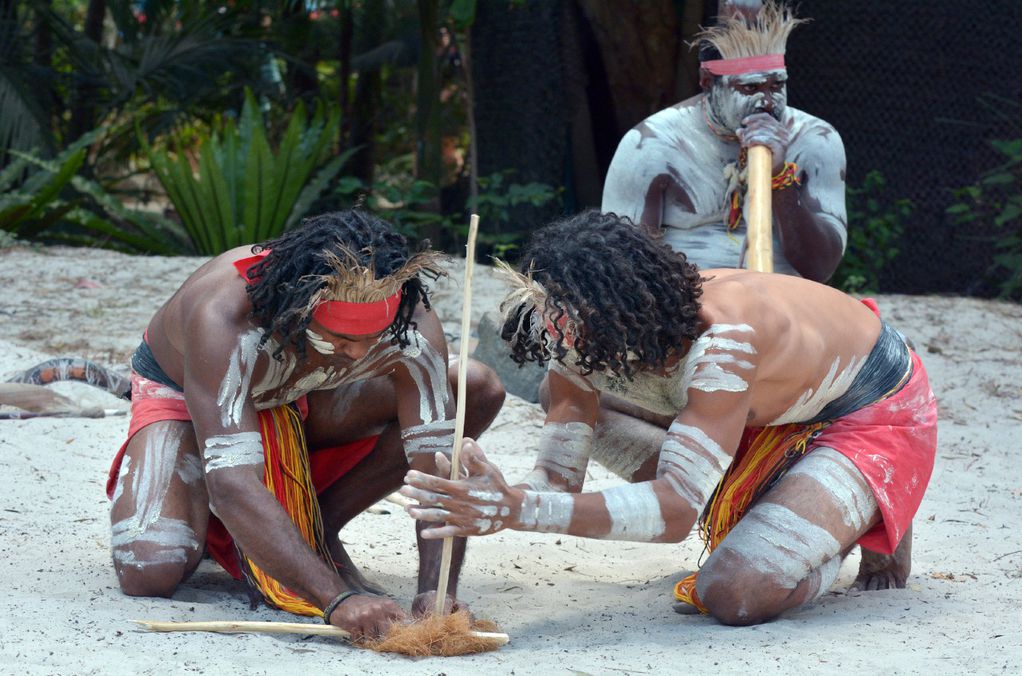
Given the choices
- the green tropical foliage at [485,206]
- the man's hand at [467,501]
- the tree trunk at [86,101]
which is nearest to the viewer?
the man's hand at [467,501]

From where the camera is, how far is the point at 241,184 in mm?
7285

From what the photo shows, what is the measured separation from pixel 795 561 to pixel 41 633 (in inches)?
58.7

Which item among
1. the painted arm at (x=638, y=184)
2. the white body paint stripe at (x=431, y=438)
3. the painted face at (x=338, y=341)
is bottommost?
the white body paint stripe at (x=431, y=438)

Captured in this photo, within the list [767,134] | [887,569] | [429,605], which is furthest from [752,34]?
[429,605]

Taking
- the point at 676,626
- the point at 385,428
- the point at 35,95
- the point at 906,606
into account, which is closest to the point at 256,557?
the point at 385,428

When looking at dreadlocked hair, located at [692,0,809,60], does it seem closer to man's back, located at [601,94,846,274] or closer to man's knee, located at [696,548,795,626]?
man's back, located at [601,94,846,274]

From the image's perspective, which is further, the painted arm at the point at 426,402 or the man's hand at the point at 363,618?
the painted arm at the point at 426,402

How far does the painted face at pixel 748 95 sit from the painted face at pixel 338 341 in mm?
1495

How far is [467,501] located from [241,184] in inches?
218

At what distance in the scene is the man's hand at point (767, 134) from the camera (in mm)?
3338

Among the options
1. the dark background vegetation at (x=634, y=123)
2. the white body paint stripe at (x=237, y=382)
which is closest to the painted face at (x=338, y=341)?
the white body paint stripe at (x=237, y=382)

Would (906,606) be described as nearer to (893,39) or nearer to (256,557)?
(256,557)

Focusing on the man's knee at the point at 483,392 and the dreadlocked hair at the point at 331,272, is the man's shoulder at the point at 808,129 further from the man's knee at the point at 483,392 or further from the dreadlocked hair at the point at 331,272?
the dreadlocked hair at the point at 331,272

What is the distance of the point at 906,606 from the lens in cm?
261
